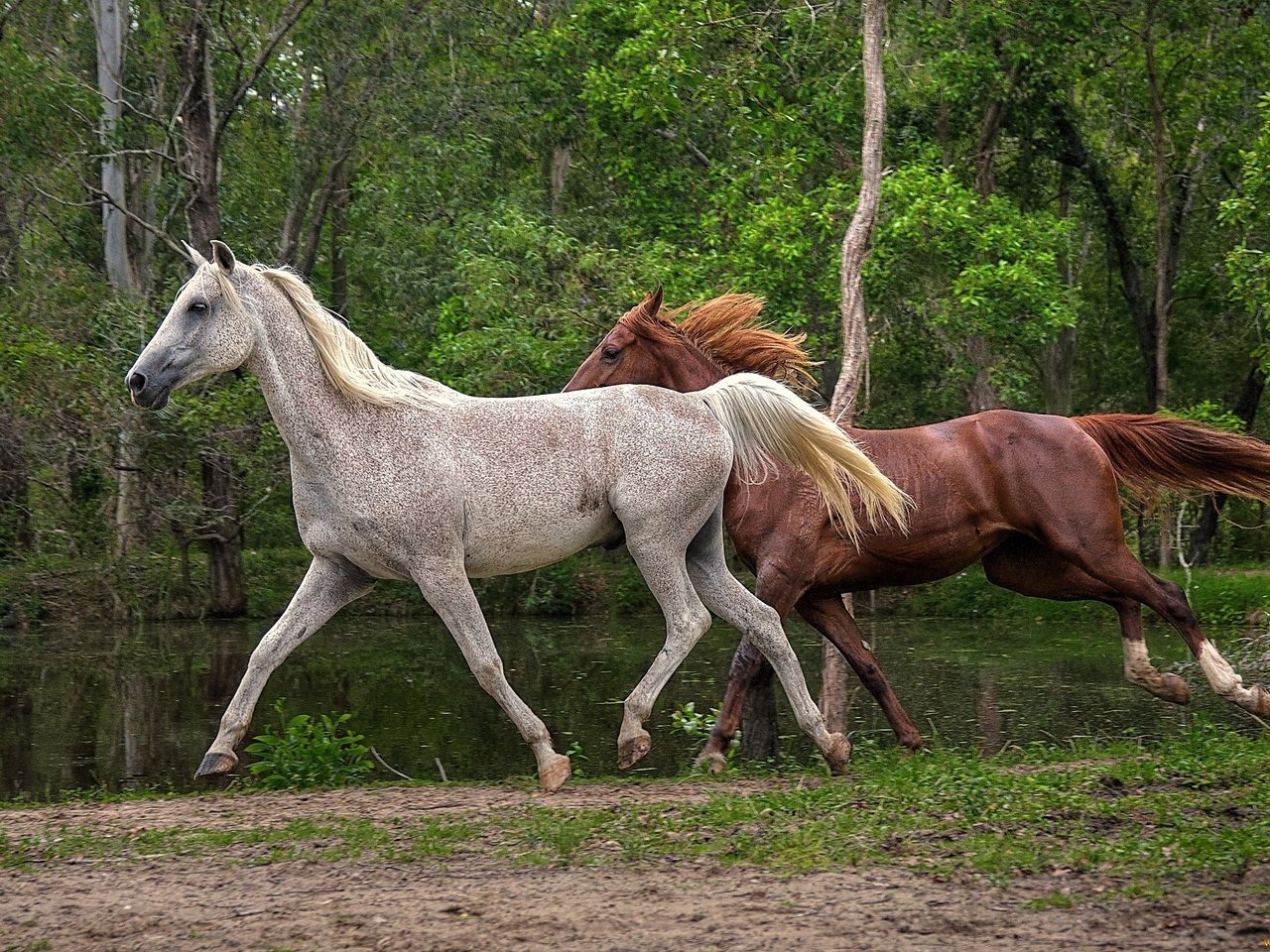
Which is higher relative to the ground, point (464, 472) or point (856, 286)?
point (856, 286)

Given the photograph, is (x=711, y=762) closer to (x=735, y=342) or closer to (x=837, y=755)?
(x=837, y=755)

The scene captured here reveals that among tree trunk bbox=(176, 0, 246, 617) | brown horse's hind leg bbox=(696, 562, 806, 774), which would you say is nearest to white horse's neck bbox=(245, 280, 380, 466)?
brown horse's hind leg bbox=(696, 562, 806, 774)

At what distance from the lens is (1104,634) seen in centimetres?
1727

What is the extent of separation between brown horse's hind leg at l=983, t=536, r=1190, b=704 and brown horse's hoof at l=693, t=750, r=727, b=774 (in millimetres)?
2168

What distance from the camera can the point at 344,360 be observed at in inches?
285

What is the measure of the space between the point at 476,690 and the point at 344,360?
761cm

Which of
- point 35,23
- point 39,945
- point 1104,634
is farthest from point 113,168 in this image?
point 39,945

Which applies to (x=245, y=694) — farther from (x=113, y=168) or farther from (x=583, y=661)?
(x=113, y=168)

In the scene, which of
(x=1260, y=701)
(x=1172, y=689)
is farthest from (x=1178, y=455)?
(x=1260, y=701)

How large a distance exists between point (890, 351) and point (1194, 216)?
621cm

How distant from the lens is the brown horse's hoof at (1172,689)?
877cm

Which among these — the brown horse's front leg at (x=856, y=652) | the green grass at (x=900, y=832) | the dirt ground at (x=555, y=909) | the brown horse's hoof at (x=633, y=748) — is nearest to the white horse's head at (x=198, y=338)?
the green grass at (x=900, y=832)

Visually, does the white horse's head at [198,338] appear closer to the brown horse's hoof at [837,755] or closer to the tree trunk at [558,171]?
the brown horse's hoof at [837,755]

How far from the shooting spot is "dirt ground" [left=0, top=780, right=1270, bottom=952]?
13.9 ft
